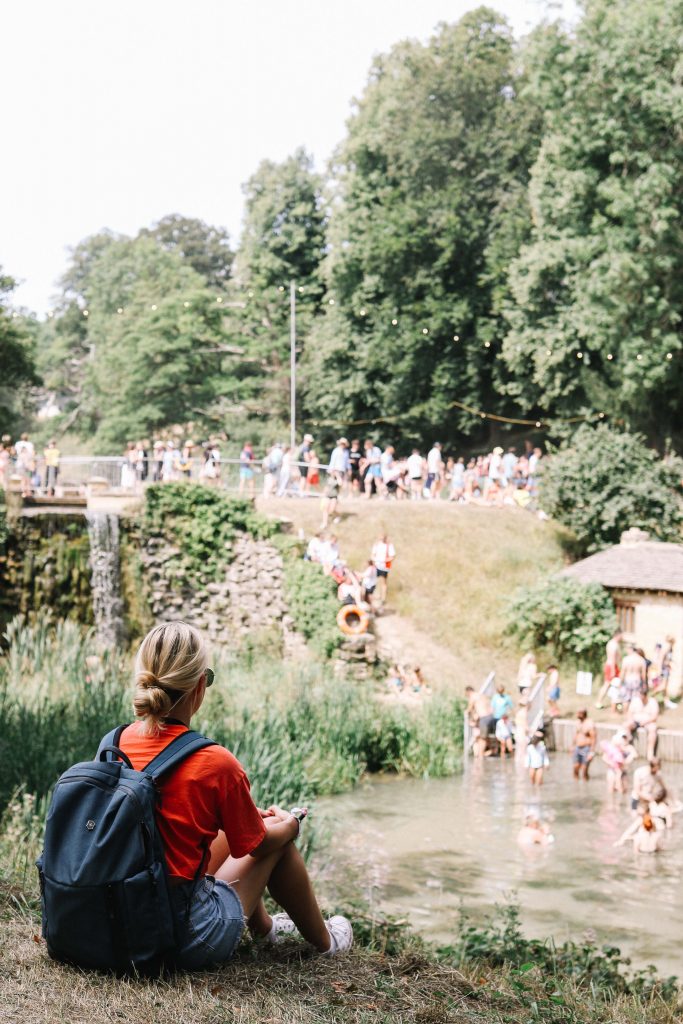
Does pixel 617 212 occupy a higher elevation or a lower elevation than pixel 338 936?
higher

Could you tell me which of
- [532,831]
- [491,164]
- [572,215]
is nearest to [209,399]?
[491,164]

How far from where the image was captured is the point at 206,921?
168 inches

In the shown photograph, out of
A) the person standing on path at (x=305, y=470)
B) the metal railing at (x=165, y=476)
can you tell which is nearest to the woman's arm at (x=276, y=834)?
the metal railing at (x=165, y=476)

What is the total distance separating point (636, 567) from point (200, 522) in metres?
9.44

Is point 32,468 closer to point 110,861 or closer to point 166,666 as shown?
point 166,666

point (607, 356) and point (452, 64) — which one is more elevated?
point (452, 64)

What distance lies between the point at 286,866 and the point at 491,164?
125ft

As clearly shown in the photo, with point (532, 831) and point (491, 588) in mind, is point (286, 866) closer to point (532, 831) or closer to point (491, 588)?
point (532, 831)

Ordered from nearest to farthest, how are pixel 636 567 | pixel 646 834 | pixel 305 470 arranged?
pixel 646 834
pixel 636 567
pixel 305 470

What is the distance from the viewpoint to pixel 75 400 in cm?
5681

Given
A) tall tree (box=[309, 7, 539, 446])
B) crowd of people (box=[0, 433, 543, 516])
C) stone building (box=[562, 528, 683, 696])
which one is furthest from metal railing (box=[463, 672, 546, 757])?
tall tree (box=[309, 7, 539, 446])

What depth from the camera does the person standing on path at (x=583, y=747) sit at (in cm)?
1802

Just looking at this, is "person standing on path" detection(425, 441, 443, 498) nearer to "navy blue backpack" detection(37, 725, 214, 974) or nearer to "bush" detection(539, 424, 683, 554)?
"bush" detection(539, 424, 683, 554)

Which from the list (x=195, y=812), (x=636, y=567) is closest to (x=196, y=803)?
(x=195, y=812)
